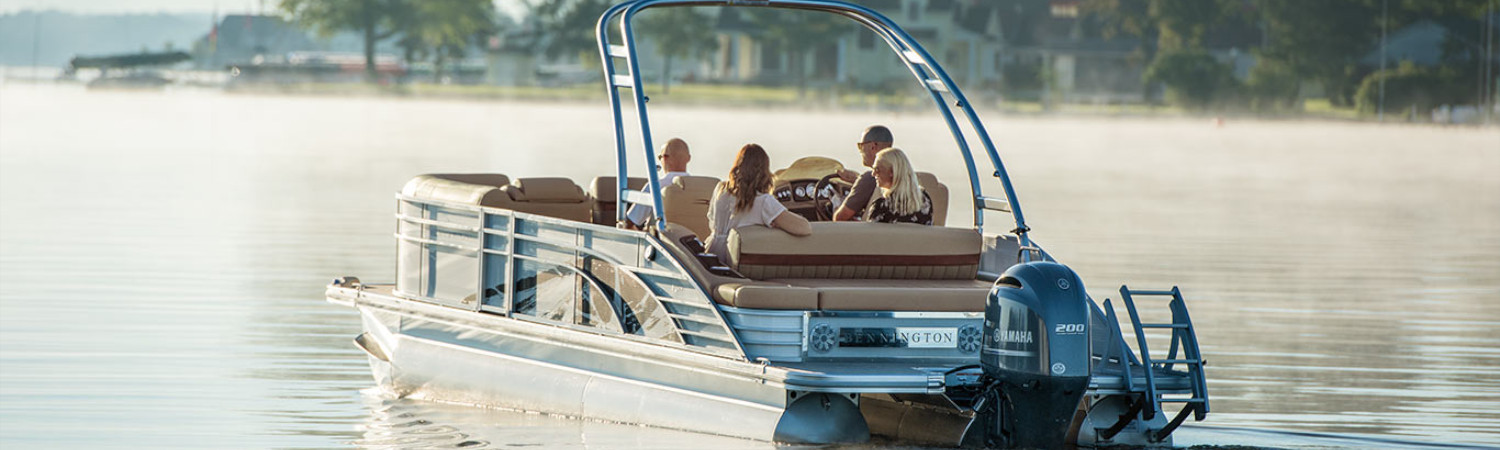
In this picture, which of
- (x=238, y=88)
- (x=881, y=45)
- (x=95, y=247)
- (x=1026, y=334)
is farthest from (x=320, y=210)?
(x=238, y=88)

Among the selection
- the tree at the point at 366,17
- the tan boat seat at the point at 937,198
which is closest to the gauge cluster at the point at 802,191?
the tan boat seat at the point at 937,198

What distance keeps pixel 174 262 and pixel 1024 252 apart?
34.3 feet

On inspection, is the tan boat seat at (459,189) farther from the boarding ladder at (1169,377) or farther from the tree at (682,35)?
the tree at (682,35)

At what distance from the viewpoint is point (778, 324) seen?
8914 mm

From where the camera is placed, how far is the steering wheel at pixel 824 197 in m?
10.9

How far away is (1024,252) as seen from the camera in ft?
32.7

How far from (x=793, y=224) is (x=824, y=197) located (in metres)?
1.56

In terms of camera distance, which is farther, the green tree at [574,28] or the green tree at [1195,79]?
the green tree at [574,28]

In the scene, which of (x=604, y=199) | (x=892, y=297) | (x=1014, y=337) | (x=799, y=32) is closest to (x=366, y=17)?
(x=799, y=32)

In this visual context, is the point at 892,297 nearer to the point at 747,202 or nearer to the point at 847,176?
the point at 747,202

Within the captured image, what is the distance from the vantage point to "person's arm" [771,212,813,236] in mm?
9383

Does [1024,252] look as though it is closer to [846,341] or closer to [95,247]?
[846,341]

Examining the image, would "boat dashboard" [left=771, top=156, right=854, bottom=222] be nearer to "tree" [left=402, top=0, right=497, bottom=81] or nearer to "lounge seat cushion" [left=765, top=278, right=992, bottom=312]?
"lounge seat cushion" [left=765, top=278, right=992, bottom=312]

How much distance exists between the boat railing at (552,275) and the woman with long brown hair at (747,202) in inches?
14.4
